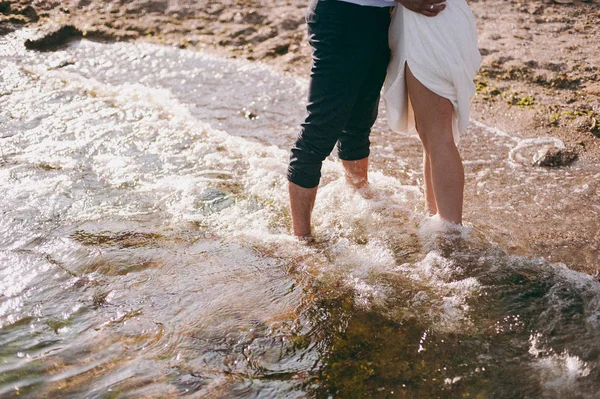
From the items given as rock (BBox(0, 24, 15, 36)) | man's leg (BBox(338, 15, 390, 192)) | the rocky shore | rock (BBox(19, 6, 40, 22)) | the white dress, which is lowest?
rock (BBox(0, 24, 15, 36))

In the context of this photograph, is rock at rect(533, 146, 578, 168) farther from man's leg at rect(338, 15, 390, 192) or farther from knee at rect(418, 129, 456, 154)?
knee at rect(418, 129, 456, 154)

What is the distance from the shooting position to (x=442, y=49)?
2631mm

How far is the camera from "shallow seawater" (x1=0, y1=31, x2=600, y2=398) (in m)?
2.22

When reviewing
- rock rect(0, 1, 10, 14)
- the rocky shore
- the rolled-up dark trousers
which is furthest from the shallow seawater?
rock rect(0, 1, 10, 14)

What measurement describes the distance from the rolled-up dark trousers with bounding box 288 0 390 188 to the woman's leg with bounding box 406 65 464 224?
210mm

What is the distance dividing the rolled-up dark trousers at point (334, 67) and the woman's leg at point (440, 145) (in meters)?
0.21

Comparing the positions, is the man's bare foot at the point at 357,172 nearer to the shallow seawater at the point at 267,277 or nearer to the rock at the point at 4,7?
the shallow seawater at the point at 267,277

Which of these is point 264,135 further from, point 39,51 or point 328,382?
point 39,51

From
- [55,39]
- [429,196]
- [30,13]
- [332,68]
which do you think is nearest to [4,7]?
[30,13]

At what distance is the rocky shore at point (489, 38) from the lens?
450cm

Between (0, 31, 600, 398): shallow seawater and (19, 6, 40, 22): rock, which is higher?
(0, 31, 600, 398): shallow seawater

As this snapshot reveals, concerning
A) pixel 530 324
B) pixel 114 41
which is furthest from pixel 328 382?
pixel 114 41

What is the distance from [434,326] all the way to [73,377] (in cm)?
141

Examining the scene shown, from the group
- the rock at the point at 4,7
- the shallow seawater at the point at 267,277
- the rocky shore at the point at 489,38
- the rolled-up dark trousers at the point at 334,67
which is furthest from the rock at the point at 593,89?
the rock at the point at 4,7
